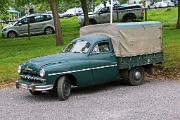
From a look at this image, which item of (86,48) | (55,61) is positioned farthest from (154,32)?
(55,61)

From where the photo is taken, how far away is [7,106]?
11297 millimetres

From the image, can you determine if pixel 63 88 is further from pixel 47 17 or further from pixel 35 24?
pixel 47 17

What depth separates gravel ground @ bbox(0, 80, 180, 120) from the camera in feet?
32.3

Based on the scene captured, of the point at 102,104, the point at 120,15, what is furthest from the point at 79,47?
the point at 120,15

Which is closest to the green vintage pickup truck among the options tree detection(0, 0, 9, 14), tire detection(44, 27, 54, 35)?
tree detection(0, 0, 9, 14)

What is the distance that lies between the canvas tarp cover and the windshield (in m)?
0.85

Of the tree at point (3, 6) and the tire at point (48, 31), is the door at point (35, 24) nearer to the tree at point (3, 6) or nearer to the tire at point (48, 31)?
the tire at point (48, 31)

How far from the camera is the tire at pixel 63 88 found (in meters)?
11.7

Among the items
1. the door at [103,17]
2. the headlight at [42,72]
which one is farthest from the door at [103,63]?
the door at [103,17]

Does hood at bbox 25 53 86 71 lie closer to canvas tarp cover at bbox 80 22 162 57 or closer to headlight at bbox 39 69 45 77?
headlight at bbox 39 69 45 77

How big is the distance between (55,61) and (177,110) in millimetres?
3453

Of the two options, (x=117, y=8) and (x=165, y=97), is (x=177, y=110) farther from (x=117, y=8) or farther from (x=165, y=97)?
(x=117, y=8)

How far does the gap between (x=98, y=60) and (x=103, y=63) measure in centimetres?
17

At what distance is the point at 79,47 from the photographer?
13.0m
